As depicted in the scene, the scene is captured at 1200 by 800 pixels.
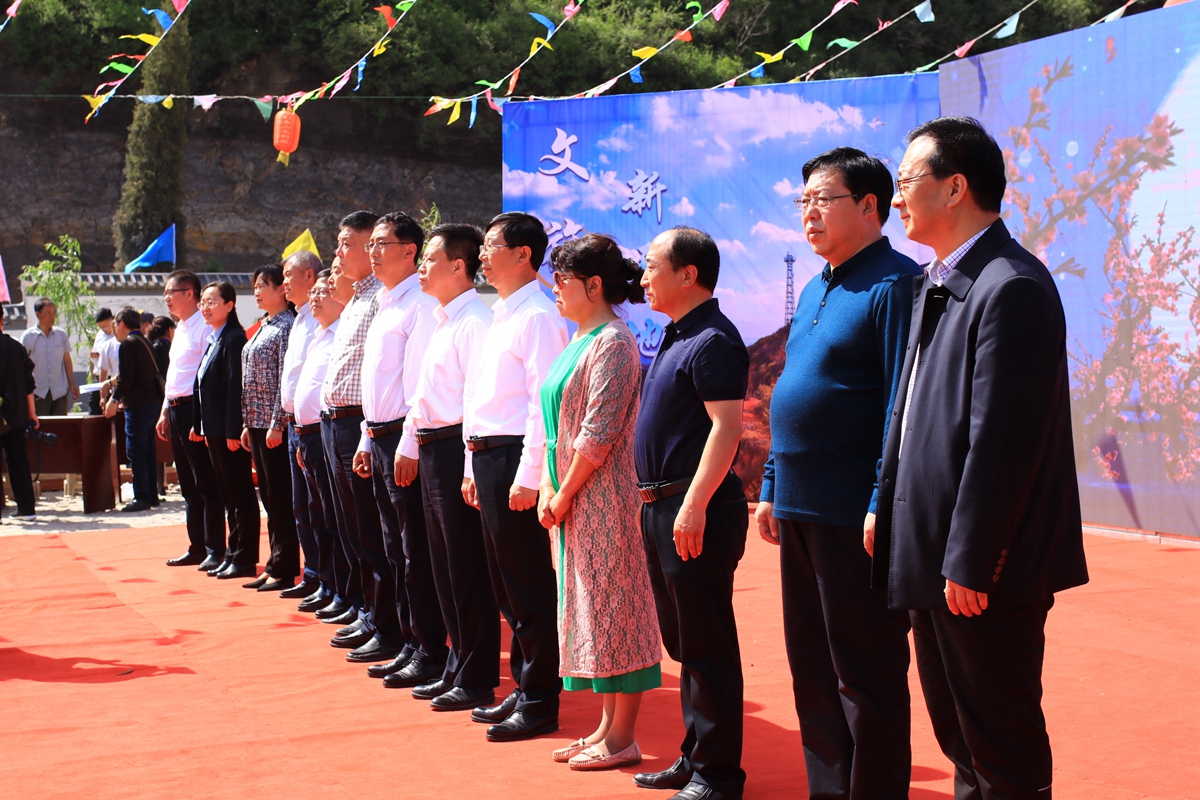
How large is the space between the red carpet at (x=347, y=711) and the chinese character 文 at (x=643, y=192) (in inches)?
154

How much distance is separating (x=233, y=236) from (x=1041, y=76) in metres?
29.5

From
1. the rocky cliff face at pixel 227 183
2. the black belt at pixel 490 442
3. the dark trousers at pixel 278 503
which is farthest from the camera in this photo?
the rocky cliff face at pixel 227 183

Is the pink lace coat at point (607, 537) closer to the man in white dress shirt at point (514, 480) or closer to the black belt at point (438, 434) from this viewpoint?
the man in white dress shirt at point (514, 480)

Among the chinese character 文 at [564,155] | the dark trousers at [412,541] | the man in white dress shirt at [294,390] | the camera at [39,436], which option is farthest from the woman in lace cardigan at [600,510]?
the camera at [39,436]

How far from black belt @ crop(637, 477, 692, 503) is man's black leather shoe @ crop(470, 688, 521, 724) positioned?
110 cm

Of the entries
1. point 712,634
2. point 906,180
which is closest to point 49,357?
point 712,634

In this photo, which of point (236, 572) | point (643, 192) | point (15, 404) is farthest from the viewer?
point (643, 192)

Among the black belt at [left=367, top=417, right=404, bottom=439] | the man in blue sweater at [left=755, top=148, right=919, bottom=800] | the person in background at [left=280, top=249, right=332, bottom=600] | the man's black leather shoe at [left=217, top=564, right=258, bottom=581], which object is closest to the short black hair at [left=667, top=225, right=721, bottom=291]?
the man in blue sweater at [left=755, top=148, right=919, bottom=800]

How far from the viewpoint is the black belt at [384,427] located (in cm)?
444

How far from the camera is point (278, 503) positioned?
6.35 meters

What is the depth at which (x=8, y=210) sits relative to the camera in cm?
3262

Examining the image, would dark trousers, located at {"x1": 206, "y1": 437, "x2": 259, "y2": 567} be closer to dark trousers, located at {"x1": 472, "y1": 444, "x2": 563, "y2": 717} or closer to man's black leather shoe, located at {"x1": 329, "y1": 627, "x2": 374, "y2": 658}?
man's black leather shoe, located at {"x1": 329, "y1": 627, "x2": 374, "y2": 658}

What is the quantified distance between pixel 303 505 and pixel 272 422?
1.58 feet

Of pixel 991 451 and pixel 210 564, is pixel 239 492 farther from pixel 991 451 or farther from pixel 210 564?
pixel 991 451
